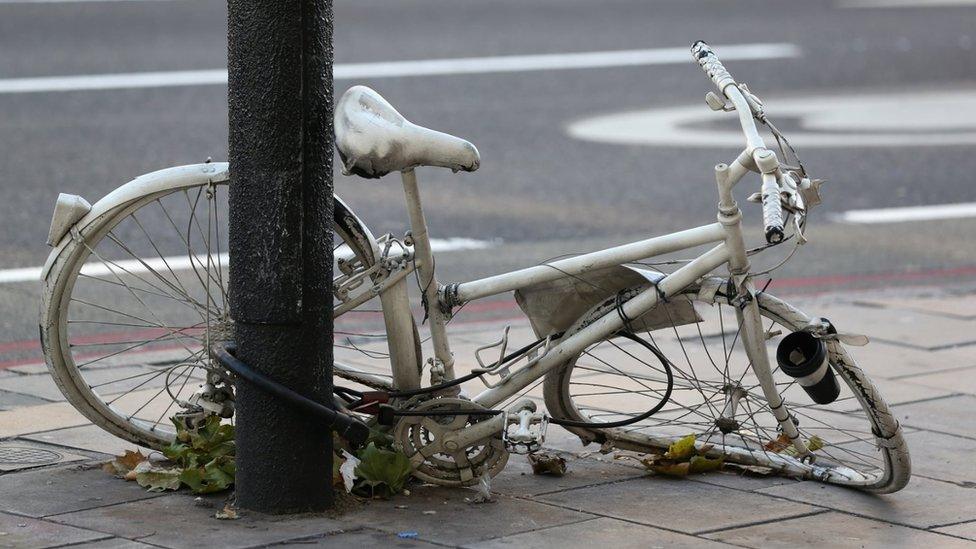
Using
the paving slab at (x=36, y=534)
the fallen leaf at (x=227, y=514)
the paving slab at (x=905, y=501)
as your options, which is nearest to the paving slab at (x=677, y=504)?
the paving slab at (x=905, y=501)

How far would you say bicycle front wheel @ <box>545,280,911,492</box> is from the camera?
4664 millimetres

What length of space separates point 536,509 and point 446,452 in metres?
0.32

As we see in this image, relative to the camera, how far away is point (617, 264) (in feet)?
15.3

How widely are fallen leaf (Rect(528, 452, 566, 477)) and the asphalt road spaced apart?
2.84 metres

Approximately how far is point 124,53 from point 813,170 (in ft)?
20.8

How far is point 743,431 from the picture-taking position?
5047mm

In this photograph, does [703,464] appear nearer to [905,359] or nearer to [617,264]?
[617,264]

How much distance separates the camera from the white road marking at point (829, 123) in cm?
1195

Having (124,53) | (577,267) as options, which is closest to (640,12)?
(124,53)

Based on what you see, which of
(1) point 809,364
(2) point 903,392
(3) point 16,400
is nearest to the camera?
(1) point 809,364

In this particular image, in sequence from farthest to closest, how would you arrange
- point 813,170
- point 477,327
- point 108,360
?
point 813,170
point 477,327
point 108,360

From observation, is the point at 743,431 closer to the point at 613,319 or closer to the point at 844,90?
the point at 613,319

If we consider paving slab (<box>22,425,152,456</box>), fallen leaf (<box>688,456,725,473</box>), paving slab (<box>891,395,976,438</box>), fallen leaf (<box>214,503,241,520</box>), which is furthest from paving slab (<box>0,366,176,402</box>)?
paving slab (<box>891,395,976,438</box>)

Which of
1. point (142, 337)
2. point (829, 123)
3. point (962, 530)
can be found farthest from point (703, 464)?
point (829, 123)
